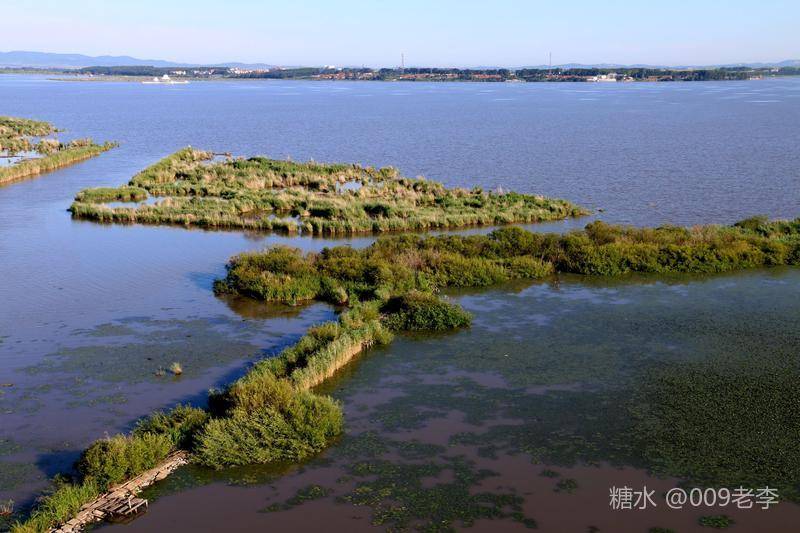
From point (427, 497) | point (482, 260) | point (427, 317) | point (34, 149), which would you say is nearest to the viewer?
point (427, 497)

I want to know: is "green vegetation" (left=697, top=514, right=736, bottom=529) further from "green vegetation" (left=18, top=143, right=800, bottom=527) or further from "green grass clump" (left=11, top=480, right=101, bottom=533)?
"green grass clump" (left=11, top=480, right=101, bottom=533)

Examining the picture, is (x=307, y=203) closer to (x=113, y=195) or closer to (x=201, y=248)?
(x=201, y=248)

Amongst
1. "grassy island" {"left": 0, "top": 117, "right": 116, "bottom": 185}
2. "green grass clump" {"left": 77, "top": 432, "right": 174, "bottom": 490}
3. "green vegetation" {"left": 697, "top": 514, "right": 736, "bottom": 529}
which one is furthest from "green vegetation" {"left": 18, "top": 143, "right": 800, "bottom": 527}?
"grassy island" {"left": 0, "top": 117, "right": 116, "bottom": 185}

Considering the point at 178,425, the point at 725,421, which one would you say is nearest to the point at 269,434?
the point at 178,425

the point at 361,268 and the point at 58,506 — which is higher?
the point at 361,268

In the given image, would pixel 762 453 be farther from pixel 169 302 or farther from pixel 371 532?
pixel 169 302

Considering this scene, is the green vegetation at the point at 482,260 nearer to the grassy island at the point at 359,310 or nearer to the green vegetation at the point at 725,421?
the grassy island at the point at 359,310

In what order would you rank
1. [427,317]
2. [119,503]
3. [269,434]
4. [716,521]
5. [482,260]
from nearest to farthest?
1. [716,521]
2. [119,503]
3. [269,434]
4. [427,317]
5. [482,260]
